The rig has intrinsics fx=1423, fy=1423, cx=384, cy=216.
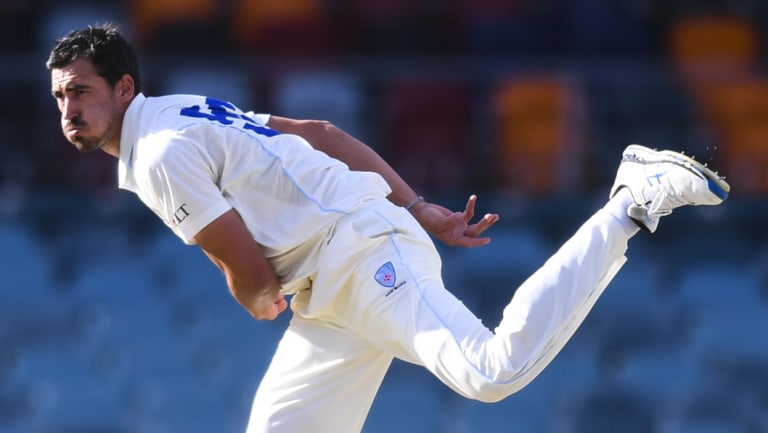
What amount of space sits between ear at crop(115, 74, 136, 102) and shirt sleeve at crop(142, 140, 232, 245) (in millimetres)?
372

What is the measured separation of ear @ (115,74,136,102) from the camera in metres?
4.70

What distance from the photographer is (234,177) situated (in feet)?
15.1

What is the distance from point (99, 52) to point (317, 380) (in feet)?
4.27

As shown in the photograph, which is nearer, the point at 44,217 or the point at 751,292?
the point at 751,292

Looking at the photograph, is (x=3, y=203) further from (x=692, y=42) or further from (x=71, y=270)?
(x=692, y=42)

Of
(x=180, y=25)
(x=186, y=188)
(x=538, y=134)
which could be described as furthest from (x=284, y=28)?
(x=186, y=188)

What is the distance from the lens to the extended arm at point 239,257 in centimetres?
449

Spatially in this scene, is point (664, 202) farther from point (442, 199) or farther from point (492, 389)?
point (442, 199)

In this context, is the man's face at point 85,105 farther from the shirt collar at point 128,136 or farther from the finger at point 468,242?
the finger at point 468,242

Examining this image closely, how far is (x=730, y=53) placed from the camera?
411 inches

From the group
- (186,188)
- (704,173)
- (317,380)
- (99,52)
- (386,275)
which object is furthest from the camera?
(317,380)

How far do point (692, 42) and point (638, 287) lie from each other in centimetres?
267

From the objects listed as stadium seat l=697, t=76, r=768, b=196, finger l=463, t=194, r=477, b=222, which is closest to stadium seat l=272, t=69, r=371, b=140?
stadium seat l=697, t=76, r=768, b=196

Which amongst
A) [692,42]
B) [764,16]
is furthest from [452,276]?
[764,16]
